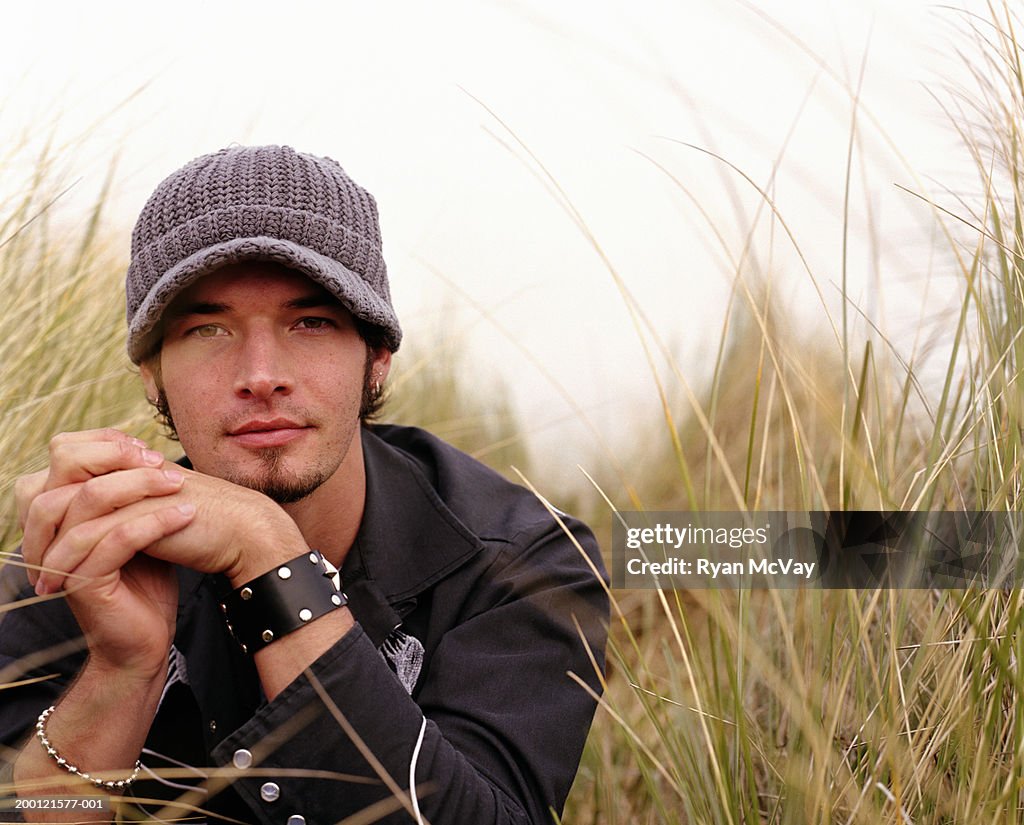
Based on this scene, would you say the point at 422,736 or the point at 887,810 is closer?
the point at 887,810

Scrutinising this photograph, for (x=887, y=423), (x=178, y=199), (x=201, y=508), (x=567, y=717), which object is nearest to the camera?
(x=887, y=423)

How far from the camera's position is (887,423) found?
164 centimetres

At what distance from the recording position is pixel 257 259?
6.68ft

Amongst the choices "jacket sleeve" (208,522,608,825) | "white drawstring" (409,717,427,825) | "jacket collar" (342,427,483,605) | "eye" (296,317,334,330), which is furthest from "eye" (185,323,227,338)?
"white drawstring" (409,717,427,825)

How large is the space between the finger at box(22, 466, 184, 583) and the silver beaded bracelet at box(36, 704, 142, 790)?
29 centimetres

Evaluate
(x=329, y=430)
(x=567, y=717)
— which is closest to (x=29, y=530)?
(x=329, y=430)

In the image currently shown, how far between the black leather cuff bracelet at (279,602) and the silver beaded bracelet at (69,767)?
312 millimetres

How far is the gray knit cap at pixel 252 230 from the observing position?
1.99 meters

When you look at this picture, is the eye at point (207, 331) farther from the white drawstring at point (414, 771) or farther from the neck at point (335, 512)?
the white drawstring at point (414, 771)

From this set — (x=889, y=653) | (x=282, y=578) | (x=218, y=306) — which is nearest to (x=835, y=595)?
(x=889, y=653)

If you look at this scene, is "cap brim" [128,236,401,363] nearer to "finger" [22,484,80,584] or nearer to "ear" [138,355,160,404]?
"ear" [138,355,160,404]

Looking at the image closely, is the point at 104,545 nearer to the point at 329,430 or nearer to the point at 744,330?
the point at 329,430

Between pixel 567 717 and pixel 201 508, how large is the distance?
727 mm

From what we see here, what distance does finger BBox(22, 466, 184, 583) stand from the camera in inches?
67.2
